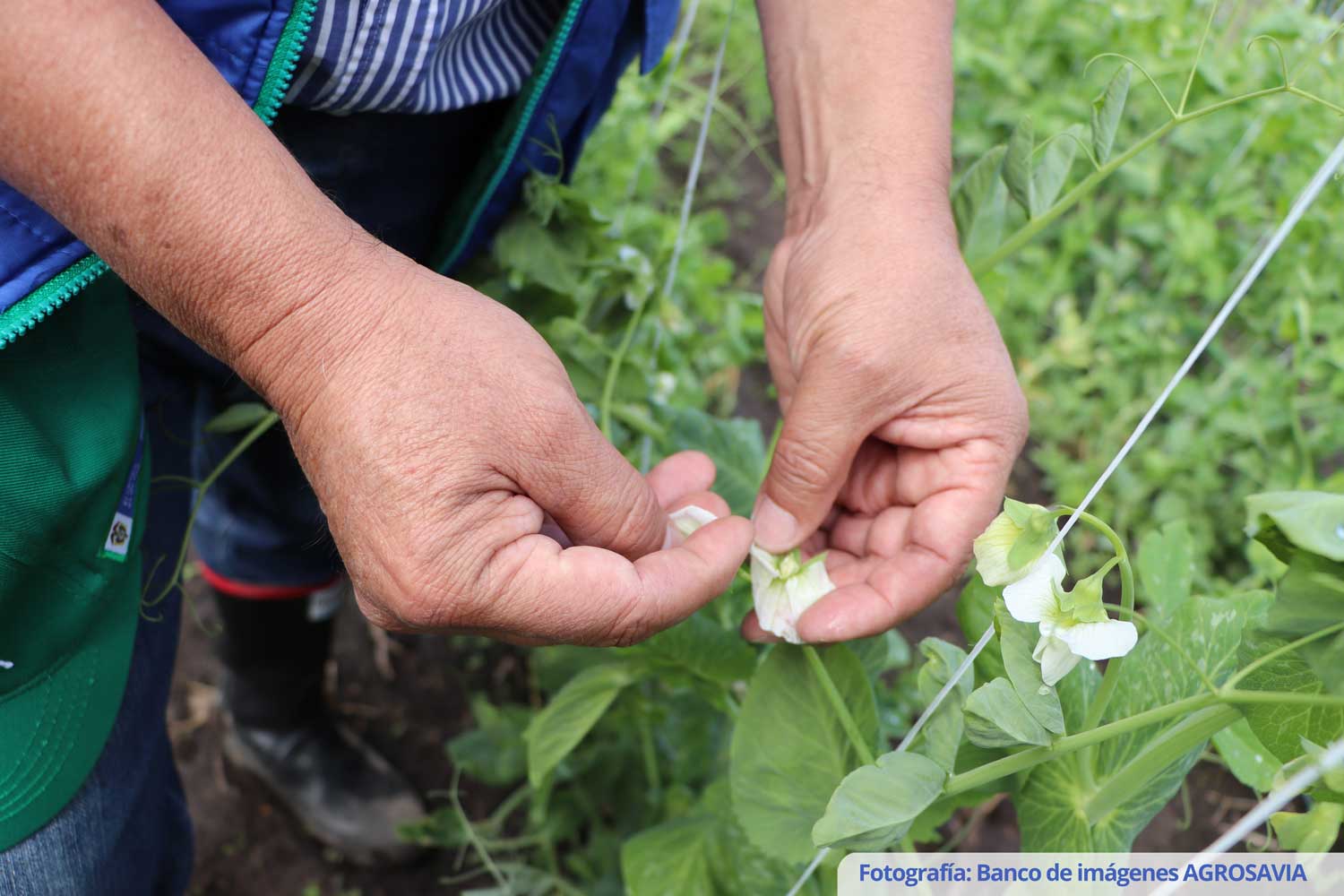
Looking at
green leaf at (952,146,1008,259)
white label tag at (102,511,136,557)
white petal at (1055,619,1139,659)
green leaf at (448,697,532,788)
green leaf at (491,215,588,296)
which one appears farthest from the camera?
green leaf at (448,697,532,788)

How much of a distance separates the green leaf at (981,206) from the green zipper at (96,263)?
576 millimetres

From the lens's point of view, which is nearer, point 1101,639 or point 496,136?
point 1101,639

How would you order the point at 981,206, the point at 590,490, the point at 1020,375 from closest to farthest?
1. the point at 590,490
2. the point at 981,206
3. the point at 1020,375

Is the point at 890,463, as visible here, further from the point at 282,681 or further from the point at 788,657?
the point at 282,681

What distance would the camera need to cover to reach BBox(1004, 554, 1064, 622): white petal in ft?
2.02

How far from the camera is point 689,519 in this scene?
2.80 ft

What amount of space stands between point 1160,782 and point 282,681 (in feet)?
3.82

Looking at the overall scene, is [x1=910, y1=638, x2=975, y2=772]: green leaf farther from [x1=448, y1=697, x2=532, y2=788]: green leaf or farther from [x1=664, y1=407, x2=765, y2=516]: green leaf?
[x1=448, y1=697, x2=532, y2=788]: green leaf

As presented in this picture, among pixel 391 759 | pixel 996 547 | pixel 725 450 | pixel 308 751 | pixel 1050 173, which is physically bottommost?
pixel 391 759

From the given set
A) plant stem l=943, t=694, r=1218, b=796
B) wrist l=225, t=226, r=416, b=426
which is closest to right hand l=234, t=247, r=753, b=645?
wrist l=225, t=226, r=416, b=426

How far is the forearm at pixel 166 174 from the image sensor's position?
1.82 feet

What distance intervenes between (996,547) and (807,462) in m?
0.25

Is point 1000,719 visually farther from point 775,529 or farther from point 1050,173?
point 1050,173

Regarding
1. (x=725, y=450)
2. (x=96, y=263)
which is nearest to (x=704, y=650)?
(x=725, y=450)
